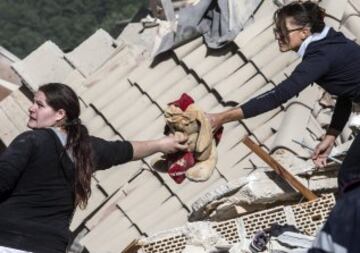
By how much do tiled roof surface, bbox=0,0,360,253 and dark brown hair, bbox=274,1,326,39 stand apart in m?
1.54

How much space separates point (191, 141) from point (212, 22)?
3.16m

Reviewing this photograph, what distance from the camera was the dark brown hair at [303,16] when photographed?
387 cm

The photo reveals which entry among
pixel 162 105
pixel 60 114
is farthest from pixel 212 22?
pixel 60 114

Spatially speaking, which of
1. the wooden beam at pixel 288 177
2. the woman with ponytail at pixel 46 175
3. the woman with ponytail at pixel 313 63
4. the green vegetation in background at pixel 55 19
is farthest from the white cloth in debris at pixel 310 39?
the green vegetation in background at pixel 55 19

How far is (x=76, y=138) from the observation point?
345 centimetres

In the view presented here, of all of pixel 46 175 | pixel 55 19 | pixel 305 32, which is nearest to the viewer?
pixel 46 175

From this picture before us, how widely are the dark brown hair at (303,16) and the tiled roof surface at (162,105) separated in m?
1.54

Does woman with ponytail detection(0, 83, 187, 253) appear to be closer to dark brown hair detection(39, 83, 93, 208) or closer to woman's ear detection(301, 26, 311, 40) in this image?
dark brown hair detection(39, 83, 93, 208)

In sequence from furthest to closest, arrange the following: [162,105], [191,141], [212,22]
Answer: [212,22] → [162,105] → [191,141]

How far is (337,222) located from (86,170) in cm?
124

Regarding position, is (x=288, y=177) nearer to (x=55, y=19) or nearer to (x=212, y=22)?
(x=212, y=22)

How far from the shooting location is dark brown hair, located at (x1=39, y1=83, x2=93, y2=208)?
3.40 metres

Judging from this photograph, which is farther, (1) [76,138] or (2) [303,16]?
(2) [303,16]

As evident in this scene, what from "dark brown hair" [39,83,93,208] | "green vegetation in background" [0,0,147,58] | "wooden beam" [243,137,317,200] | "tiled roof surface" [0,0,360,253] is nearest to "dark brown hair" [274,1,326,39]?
"wooden beam" [243,137,317,200]
